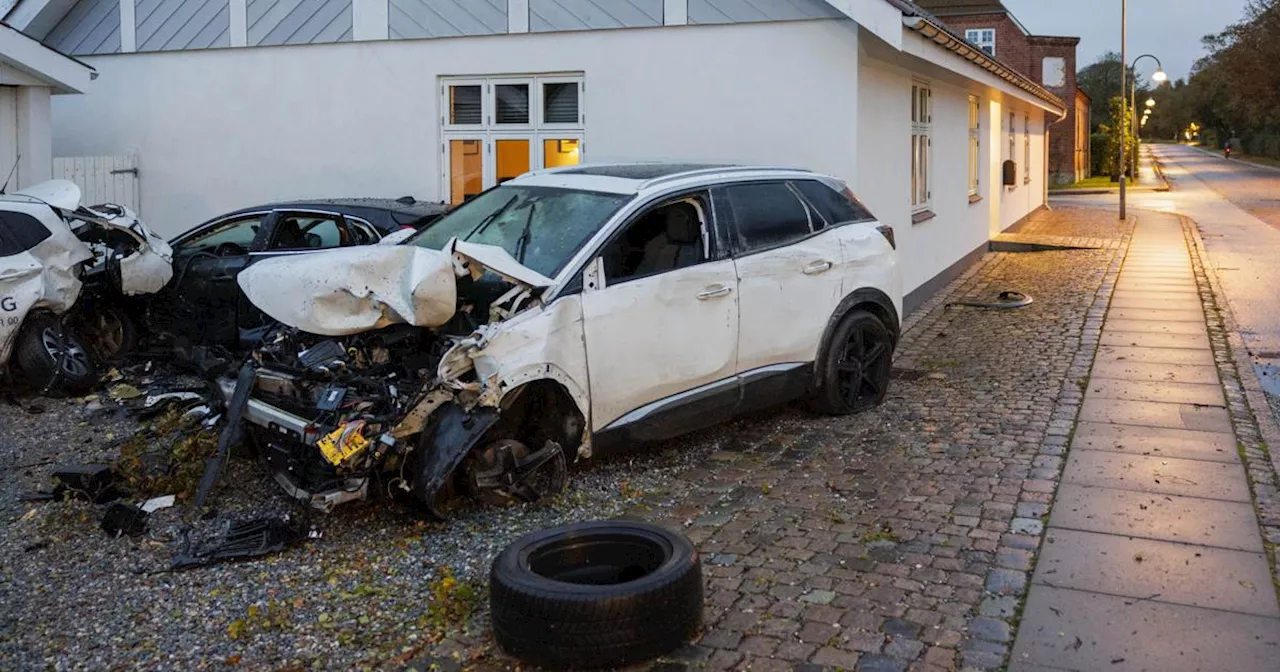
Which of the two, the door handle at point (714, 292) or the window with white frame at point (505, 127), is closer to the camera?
→ the door handle at point (714, 292)

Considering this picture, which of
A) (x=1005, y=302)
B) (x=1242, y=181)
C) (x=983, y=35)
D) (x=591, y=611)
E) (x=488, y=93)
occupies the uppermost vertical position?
(x=983, y=35)

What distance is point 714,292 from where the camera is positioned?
22.6ft

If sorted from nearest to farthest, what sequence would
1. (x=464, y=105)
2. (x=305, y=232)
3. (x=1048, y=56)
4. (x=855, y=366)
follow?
1. (x=855, y=366)
2. (x=305, y=232)
3. (x=464, y=105)
4. (x=1048, y=56)

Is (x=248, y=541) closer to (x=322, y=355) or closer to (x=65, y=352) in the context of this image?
(x=322, y=355)

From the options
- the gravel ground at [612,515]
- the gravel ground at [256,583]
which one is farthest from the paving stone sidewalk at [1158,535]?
the gravel ground at [256,583]

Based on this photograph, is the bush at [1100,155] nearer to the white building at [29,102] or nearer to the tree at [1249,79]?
the tree at [1249,79]

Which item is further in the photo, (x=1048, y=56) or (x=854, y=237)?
(x=1048, y=56)

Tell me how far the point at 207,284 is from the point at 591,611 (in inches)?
269

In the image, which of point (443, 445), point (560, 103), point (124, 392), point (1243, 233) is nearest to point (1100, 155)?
point (1243, 233)

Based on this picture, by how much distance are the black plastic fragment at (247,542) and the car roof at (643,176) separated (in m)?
2.65

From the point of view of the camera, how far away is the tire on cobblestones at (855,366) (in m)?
7.85

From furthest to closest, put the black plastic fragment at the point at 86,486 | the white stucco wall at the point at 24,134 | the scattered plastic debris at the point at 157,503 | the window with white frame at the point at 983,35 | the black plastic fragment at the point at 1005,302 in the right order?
the window with white frame at the point at 983,35
the black plastic fragment at the point at 1005,302
the white stucco wall at the point at 24,134
the black plastic fragment at the point at 86,486
the scattered plastic debris at the point at 157,503

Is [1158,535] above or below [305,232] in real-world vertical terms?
below

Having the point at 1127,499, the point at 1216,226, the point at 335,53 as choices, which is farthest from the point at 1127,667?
the point at 1216,226
